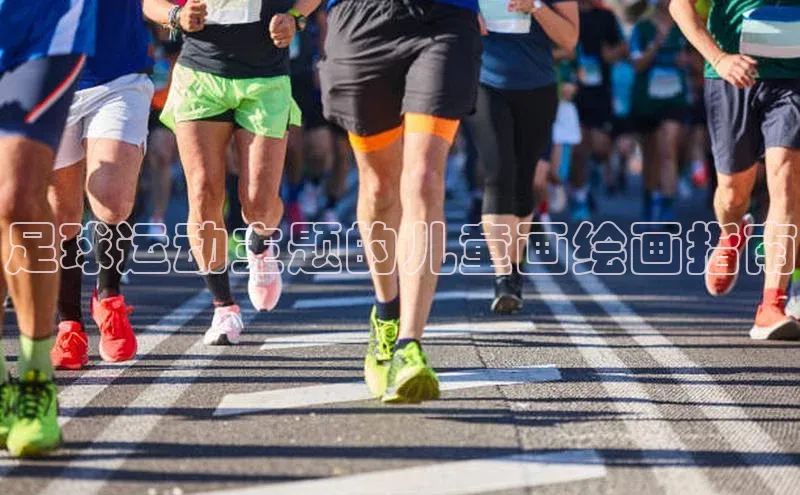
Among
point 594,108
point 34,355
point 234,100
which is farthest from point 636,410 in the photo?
point 594,108

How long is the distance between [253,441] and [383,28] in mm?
1626

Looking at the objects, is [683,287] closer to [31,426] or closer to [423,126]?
[423,126]

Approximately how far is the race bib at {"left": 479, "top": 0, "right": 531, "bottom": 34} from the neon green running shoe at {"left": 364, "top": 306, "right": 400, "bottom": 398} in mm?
2773

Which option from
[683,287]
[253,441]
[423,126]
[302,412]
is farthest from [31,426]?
[683,287]

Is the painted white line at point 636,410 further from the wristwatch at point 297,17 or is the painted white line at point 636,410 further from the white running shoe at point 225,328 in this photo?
the wristwatch at point 297,17

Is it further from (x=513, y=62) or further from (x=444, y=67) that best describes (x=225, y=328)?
(x=444, y=67)

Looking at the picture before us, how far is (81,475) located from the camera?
4.95 m

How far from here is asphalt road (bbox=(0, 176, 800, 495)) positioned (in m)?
4.88

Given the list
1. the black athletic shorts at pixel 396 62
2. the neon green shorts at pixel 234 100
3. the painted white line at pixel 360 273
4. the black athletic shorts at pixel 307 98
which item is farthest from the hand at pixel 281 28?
the black athletic shorts at pixel 307 98

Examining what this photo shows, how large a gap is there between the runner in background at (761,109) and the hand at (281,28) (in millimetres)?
1891

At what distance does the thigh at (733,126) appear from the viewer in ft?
26.5

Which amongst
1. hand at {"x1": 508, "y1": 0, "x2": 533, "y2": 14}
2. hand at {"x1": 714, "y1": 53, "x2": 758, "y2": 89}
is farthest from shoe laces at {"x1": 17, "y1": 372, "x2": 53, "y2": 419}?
hand at {"x1": 508, "y1": 0, "x2": 533, "y2": 14}

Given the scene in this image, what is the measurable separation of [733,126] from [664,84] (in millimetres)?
8649

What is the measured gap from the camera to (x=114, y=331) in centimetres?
726
